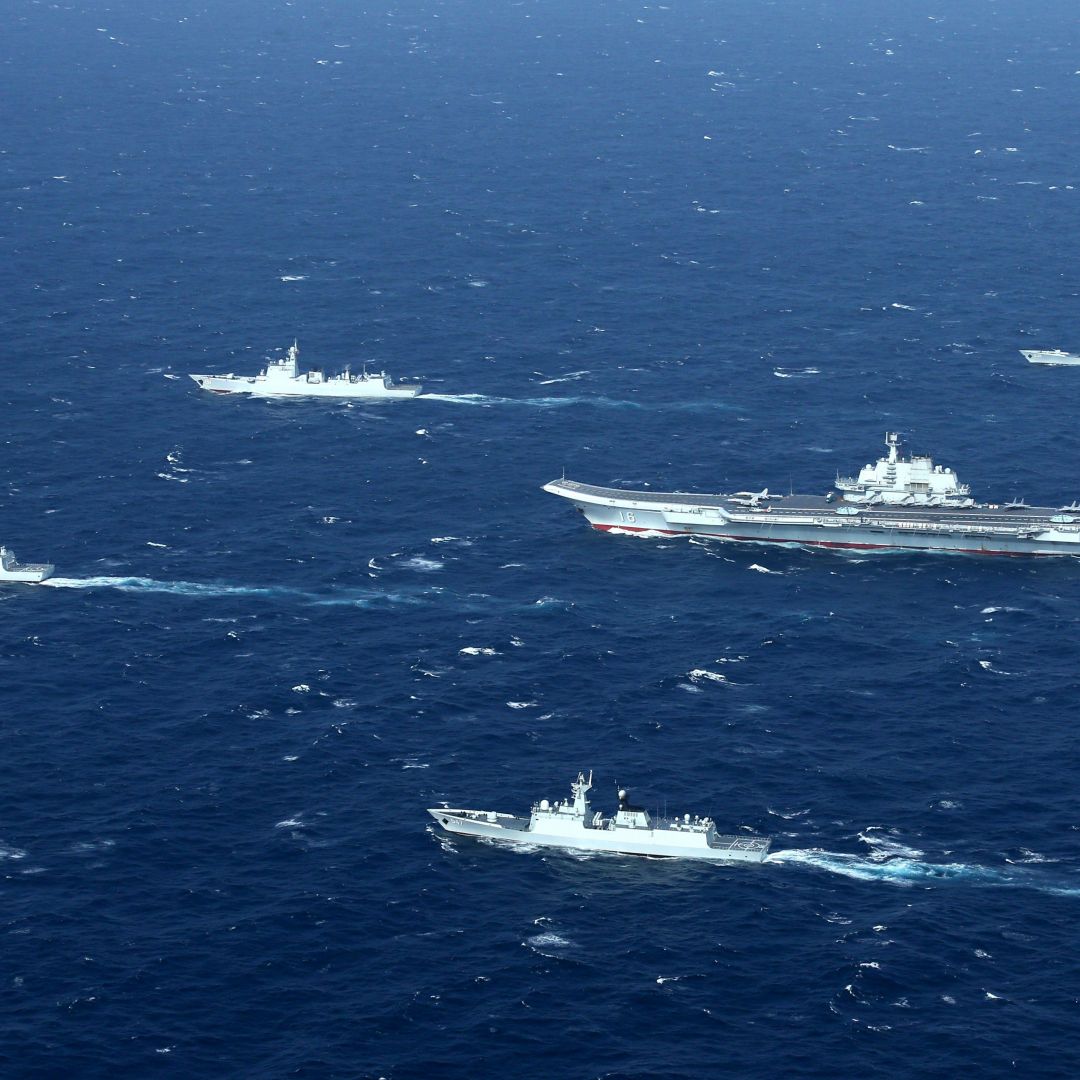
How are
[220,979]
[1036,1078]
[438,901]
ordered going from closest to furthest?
[1036,1078], [220,979], [438,901]

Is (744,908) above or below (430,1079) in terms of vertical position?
above

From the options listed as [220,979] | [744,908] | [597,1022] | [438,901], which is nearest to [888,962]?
[744,908]

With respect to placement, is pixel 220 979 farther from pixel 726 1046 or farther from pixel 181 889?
pixel 726 1046

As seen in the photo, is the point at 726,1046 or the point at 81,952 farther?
the point at 81,952

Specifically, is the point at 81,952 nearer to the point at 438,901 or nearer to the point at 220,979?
the point at 220,979

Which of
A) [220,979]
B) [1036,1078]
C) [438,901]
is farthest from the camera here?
[438,901]

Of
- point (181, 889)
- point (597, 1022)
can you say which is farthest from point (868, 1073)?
point (181, 889)
